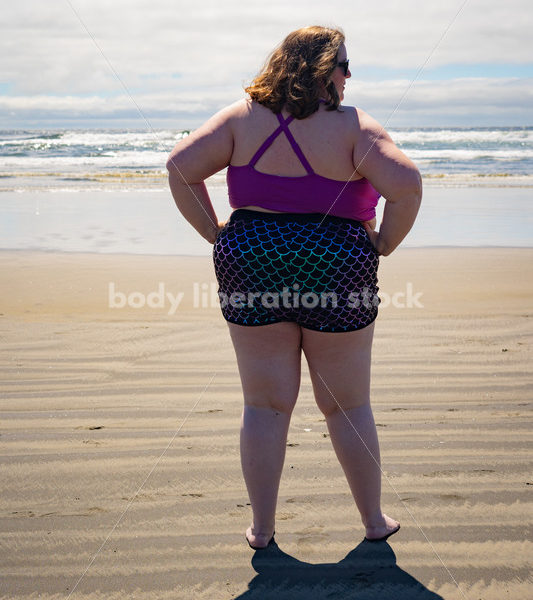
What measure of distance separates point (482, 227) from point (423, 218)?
1248 mm

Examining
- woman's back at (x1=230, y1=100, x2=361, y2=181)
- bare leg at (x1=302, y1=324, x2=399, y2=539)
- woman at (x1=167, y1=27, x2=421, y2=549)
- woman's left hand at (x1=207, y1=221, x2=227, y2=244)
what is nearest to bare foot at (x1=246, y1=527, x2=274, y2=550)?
bare leg at (x1=302, y1=324, x2=399, y2=539)

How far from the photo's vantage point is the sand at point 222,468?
241 centimetres

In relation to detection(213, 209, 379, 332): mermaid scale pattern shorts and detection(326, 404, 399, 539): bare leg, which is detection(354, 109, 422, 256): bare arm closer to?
detection(213, 209, 379, 332): mermaid scale pattern shorts

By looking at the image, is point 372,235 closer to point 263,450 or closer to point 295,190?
point 295,190

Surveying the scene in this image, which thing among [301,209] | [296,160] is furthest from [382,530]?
[296,160]

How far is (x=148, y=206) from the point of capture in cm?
1347

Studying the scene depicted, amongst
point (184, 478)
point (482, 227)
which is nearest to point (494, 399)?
point (184, 478)

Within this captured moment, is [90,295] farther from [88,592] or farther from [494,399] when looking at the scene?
[88,592]

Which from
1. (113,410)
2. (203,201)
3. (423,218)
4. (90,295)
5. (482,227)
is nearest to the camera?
(203,201)

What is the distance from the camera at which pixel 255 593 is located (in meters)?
2.32

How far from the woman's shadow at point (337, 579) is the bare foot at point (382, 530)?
0.05 meters

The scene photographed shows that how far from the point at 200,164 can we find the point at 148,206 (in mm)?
11417

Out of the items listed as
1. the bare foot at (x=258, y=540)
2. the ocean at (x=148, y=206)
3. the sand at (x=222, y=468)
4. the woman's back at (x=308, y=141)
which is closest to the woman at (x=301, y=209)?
the woman's back at (x=308, y=141)

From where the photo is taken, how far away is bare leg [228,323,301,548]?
2354 millimetres
